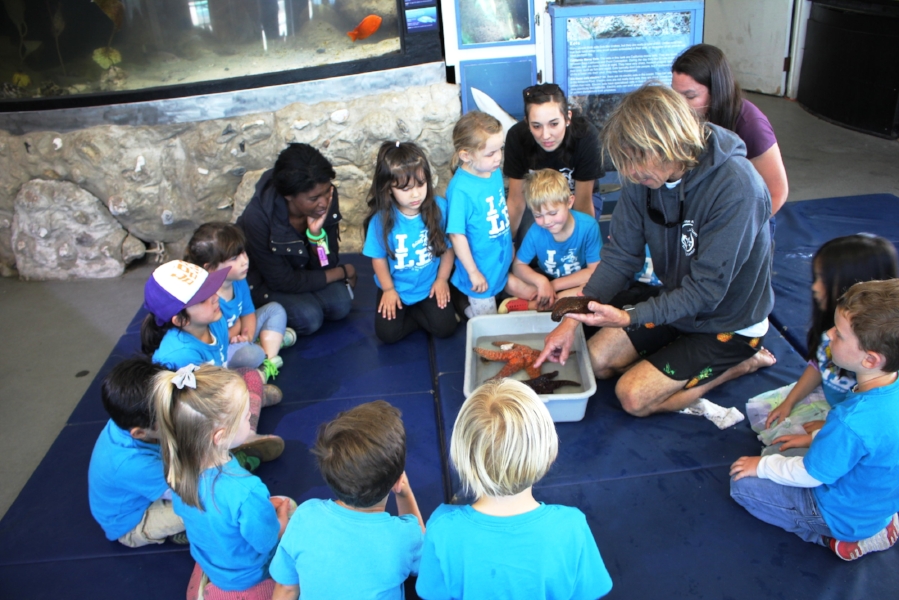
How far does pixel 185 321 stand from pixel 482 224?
1.48m

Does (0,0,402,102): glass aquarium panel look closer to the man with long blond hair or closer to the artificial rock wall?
the artificial rock wall

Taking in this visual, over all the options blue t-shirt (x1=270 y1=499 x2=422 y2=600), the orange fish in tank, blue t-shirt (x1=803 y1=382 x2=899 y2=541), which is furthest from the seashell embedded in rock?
blue t-shirt (x1=803 y1=382 x2=899 y2=541)

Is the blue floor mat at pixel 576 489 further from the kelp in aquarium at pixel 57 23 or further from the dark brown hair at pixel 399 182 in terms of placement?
the kelp in aquarium at pixel 57 23

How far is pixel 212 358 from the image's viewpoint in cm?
257

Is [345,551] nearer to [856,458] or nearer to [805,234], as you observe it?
[856,458]

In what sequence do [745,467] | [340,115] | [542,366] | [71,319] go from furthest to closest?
[340,115] → [71,319] → [542,366] → [745,467]

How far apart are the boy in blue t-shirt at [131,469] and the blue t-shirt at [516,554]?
1072 mm

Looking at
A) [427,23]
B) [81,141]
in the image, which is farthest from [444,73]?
[81,141]

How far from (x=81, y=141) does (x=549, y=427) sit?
411cm

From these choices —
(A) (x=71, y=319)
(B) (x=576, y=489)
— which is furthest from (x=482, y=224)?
(A) (x=71, y=319)

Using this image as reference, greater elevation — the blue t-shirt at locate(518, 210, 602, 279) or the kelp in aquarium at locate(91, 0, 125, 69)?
the kelp in aquarium at locate(91, 0, 125, 69)

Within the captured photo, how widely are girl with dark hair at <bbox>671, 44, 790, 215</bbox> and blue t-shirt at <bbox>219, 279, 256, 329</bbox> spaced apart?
226 cm

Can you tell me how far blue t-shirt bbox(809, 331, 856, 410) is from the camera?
6.98 ft

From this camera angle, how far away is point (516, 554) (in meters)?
1.48
